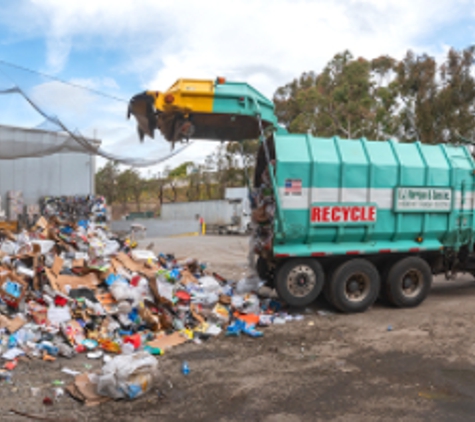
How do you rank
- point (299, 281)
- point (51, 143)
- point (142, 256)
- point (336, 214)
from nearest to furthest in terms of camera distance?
point (299, 281)
point (336, 214)
point (51, 143)
point (142, 256)

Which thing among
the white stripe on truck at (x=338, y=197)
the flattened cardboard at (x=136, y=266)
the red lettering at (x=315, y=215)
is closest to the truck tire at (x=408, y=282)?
the white stripe on truck at (x=338, y=197)

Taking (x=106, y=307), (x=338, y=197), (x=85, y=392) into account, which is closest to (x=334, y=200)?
(x=338, y=197)

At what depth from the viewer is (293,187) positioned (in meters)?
6.48

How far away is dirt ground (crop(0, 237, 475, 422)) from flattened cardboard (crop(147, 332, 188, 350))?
0.31ft

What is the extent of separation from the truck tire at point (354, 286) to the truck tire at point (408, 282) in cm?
26

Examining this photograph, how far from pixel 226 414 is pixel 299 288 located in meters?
3.06

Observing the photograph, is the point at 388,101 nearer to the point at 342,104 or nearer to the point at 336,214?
the point at 342,104

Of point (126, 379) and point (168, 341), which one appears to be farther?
point (168, 341)

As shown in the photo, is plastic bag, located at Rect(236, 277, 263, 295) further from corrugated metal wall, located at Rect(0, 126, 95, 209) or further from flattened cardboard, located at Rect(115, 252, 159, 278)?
corrugated metal wall, located at Rect(0, 126, 95, 209)

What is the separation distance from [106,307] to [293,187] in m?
2.88

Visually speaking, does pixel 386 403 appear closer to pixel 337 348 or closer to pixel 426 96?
pixel 337 348

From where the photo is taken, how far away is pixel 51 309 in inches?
214

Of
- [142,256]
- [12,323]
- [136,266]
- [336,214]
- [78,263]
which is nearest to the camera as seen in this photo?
[12,323]

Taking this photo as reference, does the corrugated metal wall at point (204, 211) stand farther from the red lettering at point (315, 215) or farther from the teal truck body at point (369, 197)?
the red lettering at point (315, 215)
